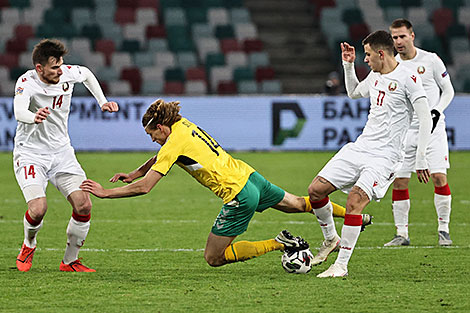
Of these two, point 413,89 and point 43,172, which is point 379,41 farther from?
point 43,172

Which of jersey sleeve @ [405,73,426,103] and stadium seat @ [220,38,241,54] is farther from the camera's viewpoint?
stadium seat @ [220,38,241,54]

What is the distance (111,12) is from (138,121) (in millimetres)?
7045

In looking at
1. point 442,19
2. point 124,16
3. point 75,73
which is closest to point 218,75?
point 124,16

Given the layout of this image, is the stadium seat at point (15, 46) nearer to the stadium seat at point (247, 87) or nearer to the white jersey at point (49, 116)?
the stadium seat at point (247, 87)

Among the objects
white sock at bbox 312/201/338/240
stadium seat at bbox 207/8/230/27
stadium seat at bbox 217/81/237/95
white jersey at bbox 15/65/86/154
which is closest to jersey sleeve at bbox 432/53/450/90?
white sock at bbox 312/201/338/240

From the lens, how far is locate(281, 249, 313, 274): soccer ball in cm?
614

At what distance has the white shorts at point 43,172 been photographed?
6.31 metres

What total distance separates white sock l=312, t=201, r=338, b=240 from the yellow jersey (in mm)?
776

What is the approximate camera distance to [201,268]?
6.48 metres

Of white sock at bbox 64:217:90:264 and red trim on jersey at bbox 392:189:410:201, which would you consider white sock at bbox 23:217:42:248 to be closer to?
white sock at bbox 64:217:90:264

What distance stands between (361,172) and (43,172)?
2472 mm

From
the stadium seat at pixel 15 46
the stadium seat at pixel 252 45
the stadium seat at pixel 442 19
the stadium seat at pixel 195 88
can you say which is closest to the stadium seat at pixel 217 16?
the stadium seat at pixel 252 45

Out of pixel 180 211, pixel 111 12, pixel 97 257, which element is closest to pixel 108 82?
pixel 111 12

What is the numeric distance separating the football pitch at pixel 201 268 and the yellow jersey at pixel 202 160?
2.26ft
